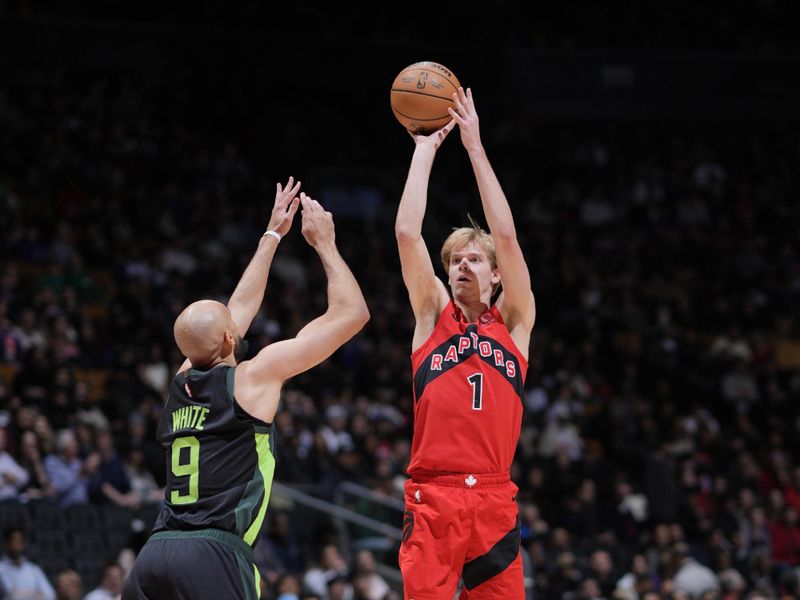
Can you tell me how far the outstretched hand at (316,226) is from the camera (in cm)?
593

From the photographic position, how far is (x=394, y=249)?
73.8 ft

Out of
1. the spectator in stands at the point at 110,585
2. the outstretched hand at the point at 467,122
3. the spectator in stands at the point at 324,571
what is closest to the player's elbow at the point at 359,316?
the outstretched hand at the point at 467,122

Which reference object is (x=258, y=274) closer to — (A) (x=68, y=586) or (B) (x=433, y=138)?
(B) (x=433, y=138)

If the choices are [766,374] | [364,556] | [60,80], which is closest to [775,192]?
[766,374]

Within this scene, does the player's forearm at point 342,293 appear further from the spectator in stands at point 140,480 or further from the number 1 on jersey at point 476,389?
the spectator in stands at point 140,480

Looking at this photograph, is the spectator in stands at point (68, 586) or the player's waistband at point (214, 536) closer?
the player's waistband at point (214, 536)

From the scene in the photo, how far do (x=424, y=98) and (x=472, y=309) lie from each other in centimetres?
113

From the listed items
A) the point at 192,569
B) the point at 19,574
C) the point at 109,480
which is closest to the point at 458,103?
the point at 192,569

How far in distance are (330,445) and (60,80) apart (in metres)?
11.2

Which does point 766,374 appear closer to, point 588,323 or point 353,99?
point 588,323

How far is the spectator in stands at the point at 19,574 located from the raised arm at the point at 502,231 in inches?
268

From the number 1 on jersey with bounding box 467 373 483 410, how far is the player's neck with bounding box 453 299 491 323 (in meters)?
0.39

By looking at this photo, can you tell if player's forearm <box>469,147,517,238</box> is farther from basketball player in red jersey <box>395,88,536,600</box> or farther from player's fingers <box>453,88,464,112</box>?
player's fingers <box>453,88,464,112</box>

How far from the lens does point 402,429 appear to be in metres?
16.8
